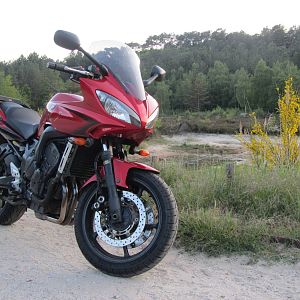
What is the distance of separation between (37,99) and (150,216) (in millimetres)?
48925

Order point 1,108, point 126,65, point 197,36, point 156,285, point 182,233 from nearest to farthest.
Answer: point 156,285 → point 126,65 → point 182,233 → point 1,108 → point 197,36

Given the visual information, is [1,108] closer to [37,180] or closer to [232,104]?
[37,180]

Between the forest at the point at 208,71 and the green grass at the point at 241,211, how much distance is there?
2940 cm

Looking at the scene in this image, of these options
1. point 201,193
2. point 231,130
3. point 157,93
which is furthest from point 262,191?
point 157,93

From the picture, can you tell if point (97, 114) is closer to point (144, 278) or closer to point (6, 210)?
point (144, 278)

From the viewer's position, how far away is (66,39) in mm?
3080

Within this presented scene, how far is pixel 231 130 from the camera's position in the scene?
41094 mm

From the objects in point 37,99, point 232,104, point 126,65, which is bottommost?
point 232,104

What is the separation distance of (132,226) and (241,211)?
1.81 meters

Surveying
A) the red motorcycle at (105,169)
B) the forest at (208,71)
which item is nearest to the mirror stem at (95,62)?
the red motorcycle at (105,169)

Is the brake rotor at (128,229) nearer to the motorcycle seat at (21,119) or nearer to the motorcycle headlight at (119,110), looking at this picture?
the motorcycle headlight at (119,110)

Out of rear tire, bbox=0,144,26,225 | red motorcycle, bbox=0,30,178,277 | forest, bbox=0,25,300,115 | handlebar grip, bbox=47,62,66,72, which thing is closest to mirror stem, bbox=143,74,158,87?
red motorcycle, bbox=0,30,178,277

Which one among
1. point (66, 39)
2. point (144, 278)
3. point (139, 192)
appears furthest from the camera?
point (139, 192)

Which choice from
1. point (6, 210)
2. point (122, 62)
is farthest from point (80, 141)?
point (6, 210)
